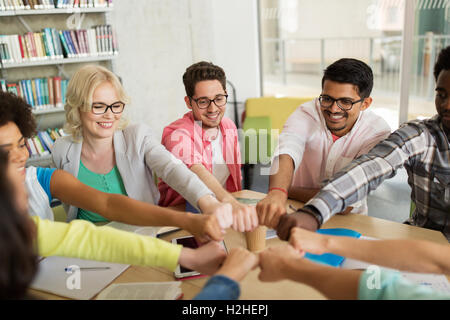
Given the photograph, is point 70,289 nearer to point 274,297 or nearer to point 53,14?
point 274,297

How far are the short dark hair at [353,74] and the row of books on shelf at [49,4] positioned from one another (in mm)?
3082

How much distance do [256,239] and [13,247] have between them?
3.05ft

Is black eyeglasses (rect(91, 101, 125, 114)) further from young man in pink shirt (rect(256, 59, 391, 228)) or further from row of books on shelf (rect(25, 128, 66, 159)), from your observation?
row of books on shelf (rect(25, 128, 66, 159))

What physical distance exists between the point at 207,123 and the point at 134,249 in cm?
111

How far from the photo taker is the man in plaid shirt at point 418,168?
154 cm

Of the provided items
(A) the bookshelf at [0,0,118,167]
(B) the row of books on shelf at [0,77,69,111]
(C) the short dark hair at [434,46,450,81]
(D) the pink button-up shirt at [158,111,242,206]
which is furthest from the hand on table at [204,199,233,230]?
(B) the row of books on shelf at [0,77,69,111]

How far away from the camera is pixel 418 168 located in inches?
71.0

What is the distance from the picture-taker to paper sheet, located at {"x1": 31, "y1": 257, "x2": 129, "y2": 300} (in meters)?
1.28

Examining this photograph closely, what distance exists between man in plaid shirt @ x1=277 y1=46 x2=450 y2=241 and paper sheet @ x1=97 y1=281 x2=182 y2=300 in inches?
23.0

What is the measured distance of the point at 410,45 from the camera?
414 cm

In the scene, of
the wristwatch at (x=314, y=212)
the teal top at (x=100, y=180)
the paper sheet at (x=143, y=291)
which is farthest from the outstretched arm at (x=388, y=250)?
the teal top at (x=100, y=180)

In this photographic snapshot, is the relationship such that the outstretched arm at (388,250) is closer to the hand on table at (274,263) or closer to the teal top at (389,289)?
the hand on table at (274,263)

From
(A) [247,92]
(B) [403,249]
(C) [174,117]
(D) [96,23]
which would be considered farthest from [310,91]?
(B) [403,249]
